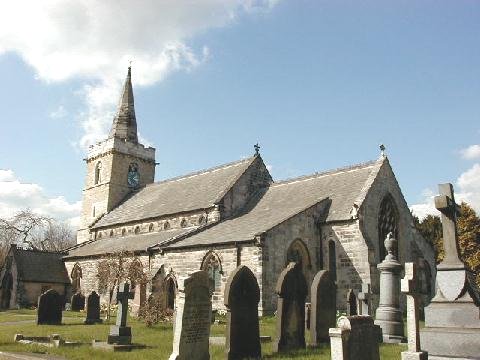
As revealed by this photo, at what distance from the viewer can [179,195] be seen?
34.9 m

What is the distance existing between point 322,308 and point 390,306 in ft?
8.98

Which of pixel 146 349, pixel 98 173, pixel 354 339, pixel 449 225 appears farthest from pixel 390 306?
pixel 98 173

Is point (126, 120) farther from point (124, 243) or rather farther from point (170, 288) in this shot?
point (170, 288)

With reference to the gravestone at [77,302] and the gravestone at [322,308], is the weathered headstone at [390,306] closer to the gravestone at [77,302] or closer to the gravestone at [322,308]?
the gravestone at [322,308]

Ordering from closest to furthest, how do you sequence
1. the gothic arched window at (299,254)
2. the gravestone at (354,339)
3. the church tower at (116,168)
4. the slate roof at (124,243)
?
1. the gravestone at (354,339)
2. the gothic arched window at (299,254)
3. the slate roof at (124,243)
4. the church tower at (116,168)

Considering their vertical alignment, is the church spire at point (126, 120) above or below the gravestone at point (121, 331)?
above

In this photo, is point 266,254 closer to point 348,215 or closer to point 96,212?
point 348,215

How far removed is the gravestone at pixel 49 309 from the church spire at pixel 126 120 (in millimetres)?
25210

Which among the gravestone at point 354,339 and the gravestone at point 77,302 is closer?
the gravestone at point 354,339

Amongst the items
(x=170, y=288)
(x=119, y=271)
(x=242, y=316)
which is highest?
(x=119, y=271)

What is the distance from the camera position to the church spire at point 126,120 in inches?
1732

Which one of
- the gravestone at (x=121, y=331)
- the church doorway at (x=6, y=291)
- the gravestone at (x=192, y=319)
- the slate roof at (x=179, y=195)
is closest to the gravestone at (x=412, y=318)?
the gravestone at (x=192, y=319)

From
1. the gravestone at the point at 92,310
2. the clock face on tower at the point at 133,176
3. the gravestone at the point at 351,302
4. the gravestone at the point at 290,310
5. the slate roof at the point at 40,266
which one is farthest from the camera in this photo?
the clock face on tower at the point at 133,176

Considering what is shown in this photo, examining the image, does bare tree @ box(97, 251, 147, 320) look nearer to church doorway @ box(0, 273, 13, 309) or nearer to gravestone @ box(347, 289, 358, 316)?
church doorway @ box(0, 273, 13, 309)
